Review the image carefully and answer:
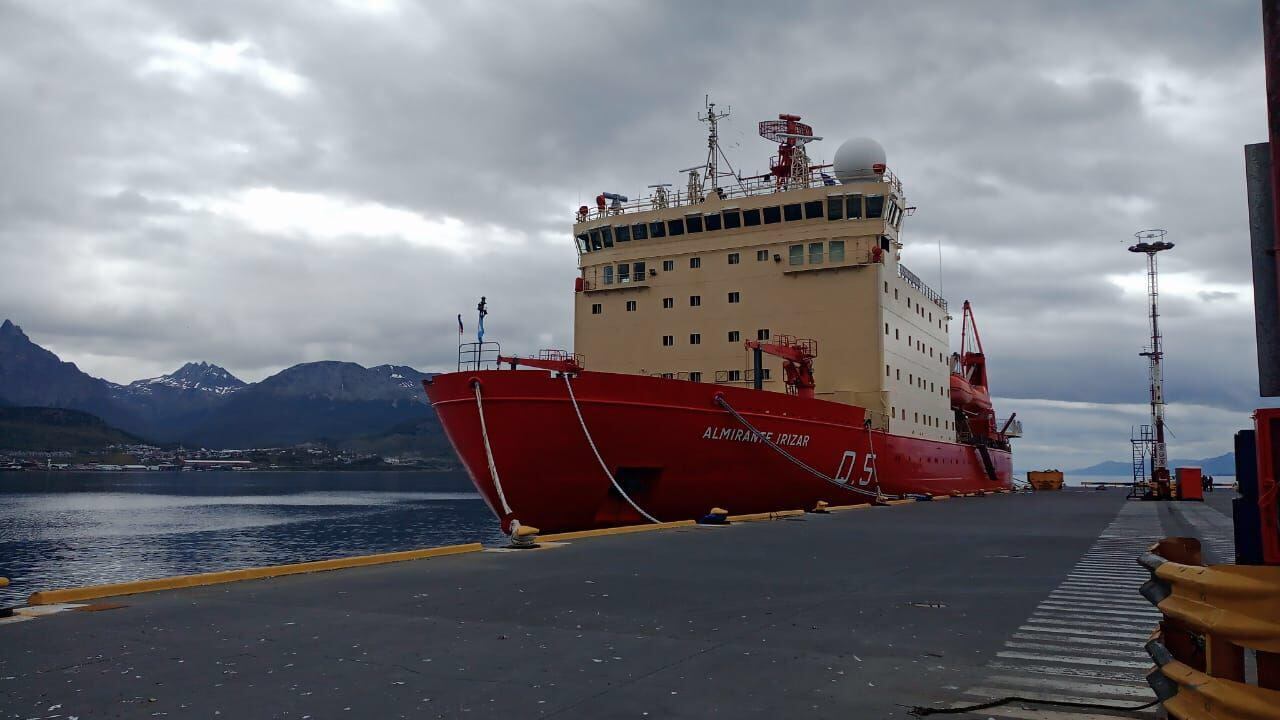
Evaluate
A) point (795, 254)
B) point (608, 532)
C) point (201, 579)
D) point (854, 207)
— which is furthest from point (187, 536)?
point (201, 579)

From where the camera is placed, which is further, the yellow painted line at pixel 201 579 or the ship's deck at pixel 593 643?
the yellow painted line at pixel 201 579

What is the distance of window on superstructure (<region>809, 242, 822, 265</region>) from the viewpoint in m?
28.0

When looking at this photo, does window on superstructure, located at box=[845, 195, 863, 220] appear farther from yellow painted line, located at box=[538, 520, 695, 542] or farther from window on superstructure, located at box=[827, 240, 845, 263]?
yellow painted line, located at box=[538, 520, 695, 542]

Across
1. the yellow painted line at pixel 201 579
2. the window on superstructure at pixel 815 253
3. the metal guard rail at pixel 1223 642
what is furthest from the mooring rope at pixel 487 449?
the metal guard rail at pixel 1223 642

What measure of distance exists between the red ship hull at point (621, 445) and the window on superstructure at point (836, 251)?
19.2ft

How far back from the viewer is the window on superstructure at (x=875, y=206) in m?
28.0

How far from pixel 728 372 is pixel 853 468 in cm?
497

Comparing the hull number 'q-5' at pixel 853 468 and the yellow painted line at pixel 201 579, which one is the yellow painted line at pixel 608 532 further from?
the hull number 'q-5' at pixel 853 468

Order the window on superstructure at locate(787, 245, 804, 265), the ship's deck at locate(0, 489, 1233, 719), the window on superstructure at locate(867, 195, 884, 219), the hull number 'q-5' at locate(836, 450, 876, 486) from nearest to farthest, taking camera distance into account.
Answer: the ship's deck at locate(0, 489, 1233, 719), the hull number 'q-5' at locate(836, 450, 876, 486), the window on superstructure at locate(867, 195, 884, 219), the window on superstructure at locate(787, 245, 804, 265)

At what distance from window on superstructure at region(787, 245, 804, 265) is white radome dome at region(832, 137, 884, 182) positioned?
5.90m

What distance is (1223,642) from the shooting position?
10.3 feet

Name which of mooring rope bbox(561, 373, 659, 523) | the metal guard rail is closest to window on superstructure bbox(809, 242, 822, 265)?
mooring rope bbox(561, 373, 659, 523)

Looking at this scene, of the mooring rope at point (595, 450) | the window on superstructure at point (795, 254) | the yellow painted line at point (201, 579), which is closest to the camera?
the yellow painted line at point (201, 579)

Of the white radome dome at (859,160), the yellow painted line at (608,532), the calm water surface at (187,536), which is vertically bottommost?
the calm water surface at (187,536)
